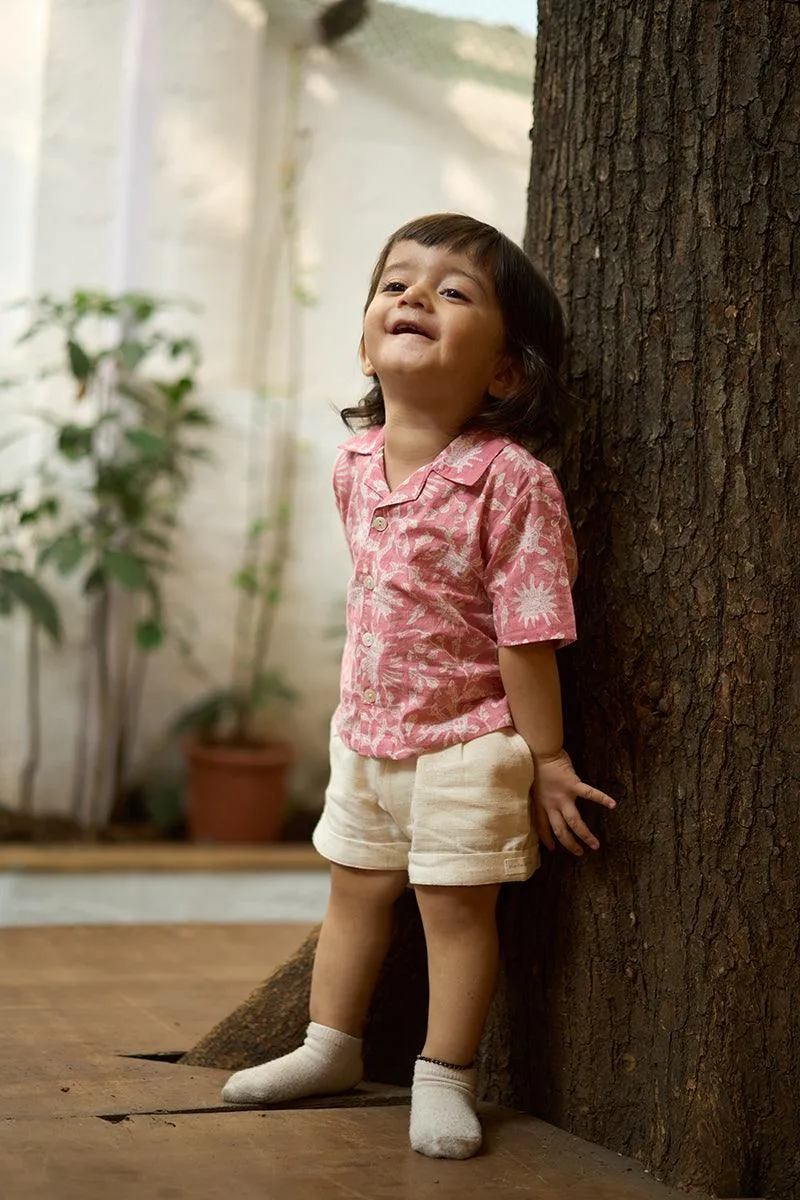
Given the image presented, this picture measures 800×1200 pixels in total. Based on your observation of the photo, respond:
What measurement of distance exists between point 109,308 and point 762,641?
8.12 feet

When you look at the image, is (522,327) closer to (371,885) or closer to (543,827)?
(543,827)

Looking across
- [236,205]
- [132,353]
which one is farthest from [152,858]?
[236,205]

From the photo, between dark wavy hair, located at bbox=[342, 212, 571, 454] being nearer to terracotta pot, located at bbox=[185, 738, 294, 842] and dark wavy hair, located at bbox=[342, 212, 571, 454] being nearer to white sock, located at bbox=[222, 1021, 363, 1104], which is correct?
white sock, located at bbox=[222, 1021, 363, 1104]

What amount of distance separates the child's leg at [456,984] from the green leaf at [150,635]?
2.20 metres

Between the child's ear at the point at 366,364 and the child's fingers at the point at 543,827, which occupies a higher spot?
the child's ear at the point at 366,364

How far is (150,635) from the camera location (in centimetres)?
376

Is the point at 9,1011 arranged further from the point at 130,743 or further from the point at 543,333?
the point at 130,743

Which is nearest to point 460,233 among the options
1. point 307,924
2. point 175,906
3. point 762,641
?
point 762,641

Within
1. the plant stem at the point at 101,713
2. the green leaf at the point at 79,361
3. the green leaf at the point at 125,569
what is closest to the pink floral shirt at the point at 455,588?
the green leaf at the point at 125,569

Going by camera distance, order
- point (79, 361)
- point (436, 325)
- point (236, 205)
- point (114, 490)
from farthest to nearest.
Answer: point (236, 205) < point (114, 490) < point (79, 361) < point (436, 325)

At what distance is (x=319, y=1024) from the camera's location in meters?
1.77

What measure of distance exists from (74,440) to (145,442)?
0.18 metres

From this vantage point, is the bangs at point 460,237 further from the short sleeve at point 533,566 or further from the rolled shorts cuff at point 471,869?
the rolled shorts cuff at point 471,869

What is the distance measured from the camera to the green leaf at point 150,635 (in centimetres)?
376
